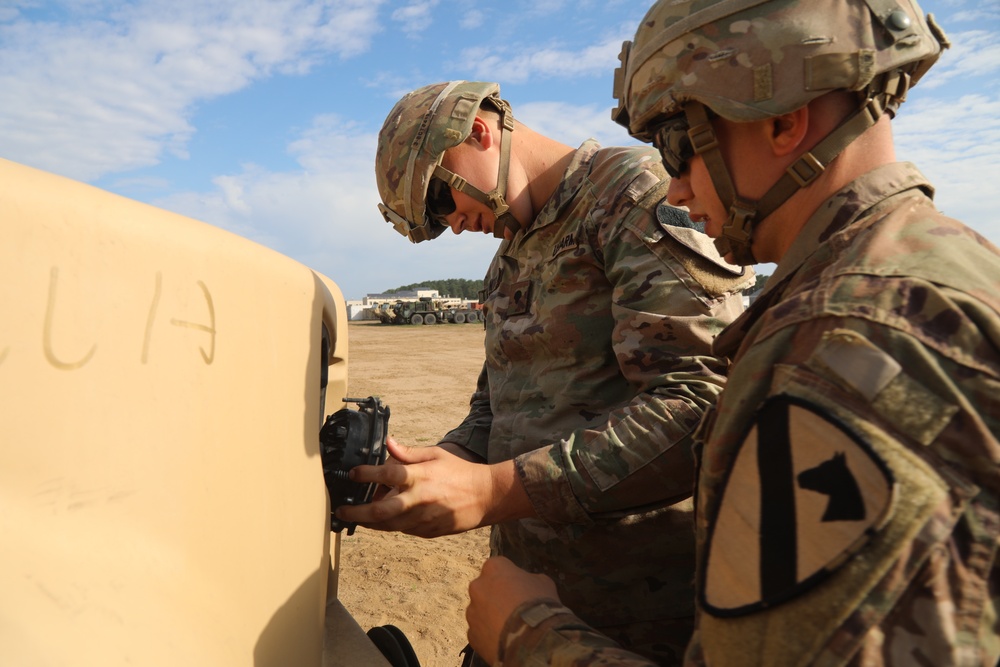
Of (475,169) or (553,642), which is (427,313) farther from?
(553,642)

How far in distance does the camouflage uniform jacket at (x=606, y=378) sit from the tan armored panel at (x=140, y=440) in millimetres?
775

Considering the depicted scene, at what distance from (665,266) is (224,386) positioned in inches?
43.0

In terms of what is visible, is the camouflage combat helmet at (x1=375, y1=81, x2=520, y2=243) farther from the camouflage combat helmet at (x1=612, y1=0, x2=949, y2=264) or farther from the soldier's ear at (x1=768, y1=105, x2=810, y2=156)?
the soldier's ear at (x1=768, y1=105, x2=810, y2=156)

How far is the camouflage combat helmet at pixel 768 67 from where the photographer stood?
120cm

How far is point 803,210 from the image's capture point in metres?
1.22

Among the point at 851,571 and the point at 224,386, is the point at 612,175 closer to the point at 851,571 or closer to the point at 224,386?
the point at 224,386

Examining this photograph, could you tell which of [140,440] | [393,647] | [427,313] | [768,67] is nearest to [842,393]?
[768,67]

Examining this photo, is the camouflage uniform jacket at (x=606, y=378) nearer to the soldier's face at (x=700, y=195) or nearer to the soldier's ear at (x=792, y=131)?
the soldier's face at (x=700, y=195)

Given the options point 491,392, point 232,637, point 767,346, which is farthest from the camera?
point 491,392

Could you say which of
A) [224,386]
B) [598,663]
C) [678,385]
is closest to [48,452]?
[224,386]

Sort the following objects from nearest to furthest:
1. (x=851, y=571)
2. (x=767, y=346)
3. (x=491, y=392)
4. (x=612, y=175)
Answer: (x=851, y=571) → (x=767, y=346) → (x=612, y=175) → (x=491, y=392)

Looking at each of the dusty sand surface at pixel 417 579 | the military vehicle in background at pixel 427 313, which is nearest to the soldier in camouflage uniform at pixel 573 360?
the dusty sand surface at pixel 417 579

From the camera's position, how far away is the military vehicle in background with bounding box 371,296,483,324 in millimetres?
34469

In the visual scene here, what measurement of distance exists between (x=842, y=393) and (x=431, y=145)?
173 cm
